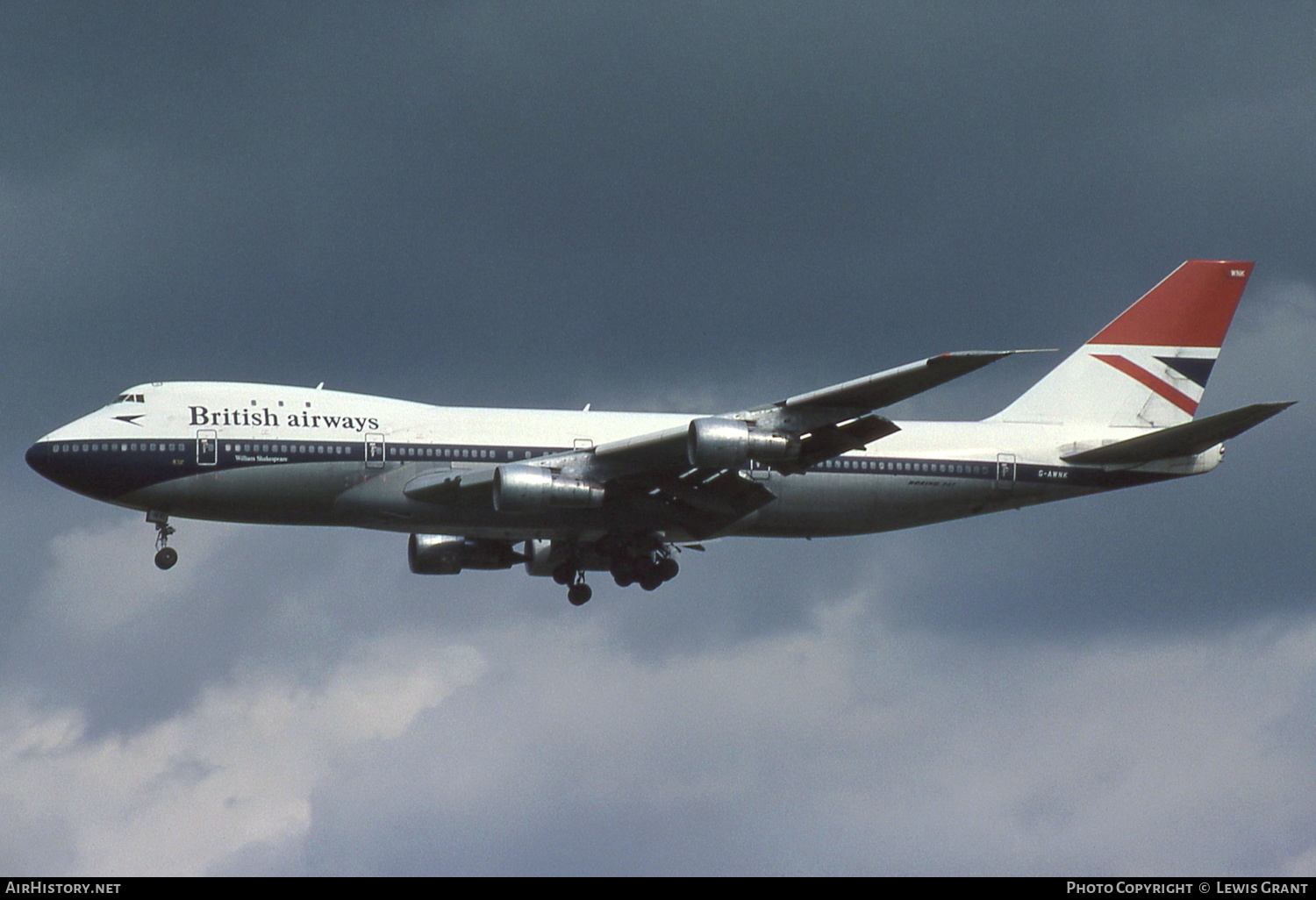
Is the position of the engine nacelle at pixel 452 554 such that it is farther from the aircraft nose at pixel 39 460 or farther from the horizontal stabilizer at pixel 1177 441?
the horizontal stabilizer at pixel 1177 441

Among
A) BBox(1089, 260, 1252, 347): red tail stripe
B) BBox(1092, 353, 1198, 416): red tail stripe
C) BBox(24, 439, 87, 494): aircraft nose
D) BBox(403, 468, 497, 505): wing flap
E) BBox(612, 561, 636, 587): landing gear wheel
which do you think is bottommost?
BBox(612, 561, 636, 587): landing gear wheel

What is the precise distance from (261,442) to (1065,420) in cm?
2912

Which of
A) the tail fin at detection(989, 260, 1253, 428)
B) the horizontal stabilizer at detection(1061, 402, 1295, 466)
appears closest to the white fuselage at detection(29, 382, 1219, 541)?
the horizontal stabilizer at detection(1061, 402, 1295, 466)

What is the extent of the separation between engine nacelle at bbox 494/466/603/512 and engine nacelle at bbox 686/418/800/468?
4026 millimetres

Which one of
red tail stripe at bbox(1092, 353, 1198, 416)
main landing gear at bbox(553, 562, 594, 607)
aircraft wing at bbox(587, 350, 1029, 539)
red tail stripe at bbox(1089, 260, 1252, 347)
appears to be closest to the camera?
aircraft wing at bbox(587, 350, 1029, 539)

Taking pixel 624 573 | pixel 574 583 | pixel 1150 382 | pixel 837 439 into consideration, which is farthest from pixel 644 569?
pixel 1150 382

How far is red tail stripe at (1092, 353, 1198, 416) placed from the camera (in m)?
64.7

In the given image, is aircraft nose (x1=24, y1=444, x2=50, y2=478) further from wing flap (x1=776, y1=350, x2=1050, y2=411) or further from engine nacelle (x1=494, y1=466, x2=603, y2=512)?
wing flap (x1=776, y1=350, x2=1050, y2=411)

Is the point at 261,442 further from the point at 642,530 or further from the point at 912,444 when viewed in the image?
the point at 912,444

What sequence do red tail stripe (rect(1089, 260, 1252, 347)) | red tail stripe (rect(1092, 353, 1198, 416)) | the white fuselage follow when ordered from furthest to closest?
red tail stripe (rect(1089, 260, 1252, 347)) → red tail stripe (rect(1092, 353, 1198, 416)) → the white fuselage

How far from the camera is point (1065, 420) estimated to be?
62.8m

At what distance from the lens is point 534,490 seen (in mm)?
52719

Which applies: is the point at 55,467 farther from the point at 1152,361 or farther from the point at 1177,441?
the point at 1152,361

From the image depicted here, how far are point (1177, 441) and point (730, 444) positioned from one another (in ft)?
56.3
